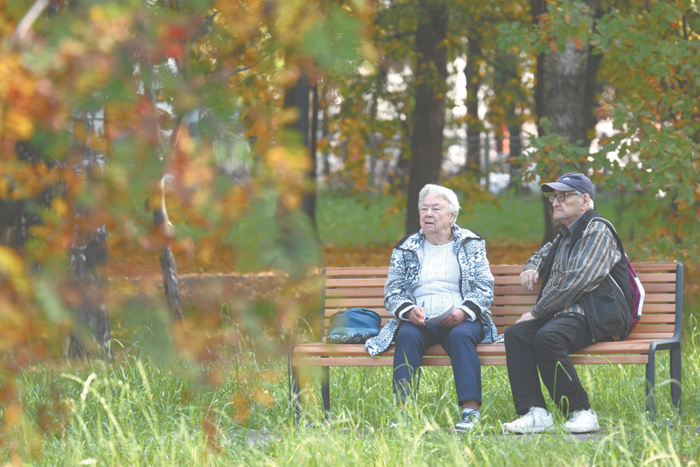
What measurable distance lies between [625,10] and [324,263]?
9.13 meters

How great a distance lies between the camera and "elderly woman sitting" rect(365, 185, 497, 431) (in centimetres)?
388

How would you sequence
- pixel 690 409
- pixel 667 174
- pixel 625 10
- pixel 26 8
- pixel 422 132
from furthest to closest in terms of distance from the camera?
pixel 422 132, pixel 625 10, pixel 667 174, pixel 690 409, pixel 26 8

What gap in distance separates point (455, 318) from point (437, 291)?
24 centimetres

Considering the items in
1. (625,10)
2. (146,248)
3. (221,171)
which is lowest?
(146,248)

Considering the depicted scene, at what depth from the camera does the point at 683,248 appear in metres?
6.35

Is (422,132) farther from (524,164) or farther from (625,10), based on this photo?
(524,164)

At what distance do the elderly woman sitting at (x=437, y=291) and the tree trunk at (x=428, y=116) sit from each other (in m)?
6.66

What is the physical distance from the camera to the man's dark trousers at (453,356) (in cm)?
376

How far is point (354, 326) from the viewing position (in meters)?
4.16

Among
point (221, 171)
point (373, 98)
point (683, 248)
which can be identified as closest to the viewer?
point (221, 171)

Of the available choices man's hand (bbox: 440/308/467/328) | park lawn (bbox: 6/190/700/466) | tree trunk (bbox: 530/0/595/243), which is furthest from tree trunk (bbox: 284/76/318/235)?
tree trunk (bbox: 530/0/595/243)

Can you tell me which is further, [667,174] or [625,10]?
[625,10]

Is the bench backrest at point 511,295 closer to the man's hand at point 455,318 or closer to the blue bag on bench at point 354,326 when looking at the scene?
the blue bag on bench at point 354,326

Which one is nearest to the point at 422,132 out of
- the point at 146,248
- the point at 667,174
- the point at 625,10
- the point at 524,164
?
the point at 625,10
